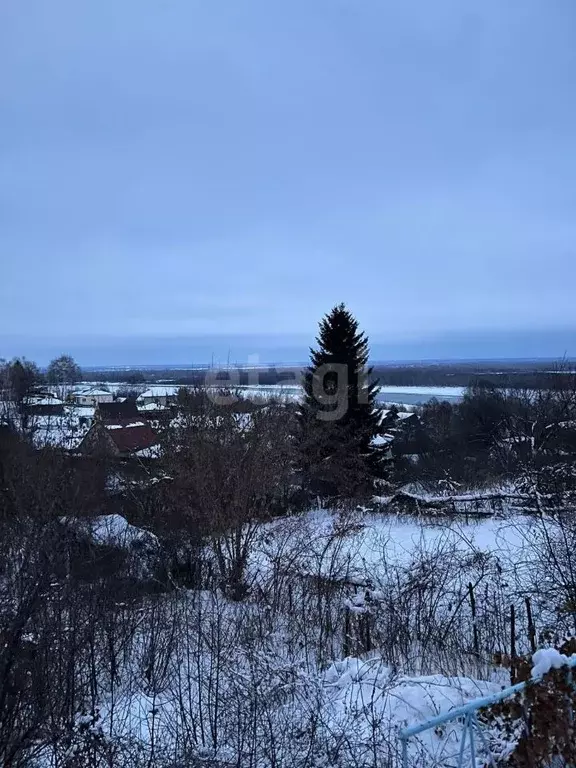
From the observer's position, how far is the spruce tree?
18.4 metres

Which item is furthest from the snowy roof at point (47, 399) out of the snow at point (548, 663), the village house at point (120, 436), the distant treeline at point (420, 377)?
the snow at point (548, 663)

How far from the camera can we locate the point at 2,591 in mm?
4344

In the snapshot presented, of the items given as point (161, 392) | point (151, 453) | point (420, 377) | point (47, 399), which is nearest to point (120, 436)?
point (47, 399)

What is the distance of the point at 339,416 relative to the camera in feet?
63.2

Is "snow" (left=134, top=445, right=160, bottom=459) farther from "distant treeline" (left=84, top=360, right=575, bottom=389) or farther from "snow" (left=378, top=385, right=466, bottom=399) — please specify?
"snow" (left=378, top=385, right=466, bottom=399)

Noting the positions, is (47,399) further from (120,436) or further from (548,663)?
(548,663)

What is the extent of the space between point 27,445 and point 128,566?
5.79 metres

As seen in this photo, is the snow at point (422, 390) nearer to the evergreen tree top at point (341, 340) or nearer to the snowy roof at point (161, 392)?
the snowy roof at point (161, 392)

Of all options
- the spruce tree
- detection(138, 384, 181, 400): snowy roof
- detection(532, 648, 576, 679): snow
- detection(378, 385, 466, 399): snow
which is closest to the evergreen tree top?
the spruce tree

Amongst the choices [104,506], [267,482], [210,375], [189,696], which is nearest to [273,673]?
[189,696]

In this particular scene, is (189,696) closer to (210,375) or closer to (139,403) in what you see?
(210,375)

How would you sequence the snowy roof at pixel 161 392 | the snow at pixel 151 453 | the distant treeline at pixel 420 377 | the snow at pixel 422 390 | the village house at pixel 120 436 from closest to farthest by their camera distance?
the snow at pixel 151 453 → the village house at pixel 120 436 → the distant treeline at pixel 420 377 → the snowy roof at pixel 161 392 → the snow at pixel 422 390

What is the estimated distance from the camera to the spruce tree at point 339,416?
60.5ft

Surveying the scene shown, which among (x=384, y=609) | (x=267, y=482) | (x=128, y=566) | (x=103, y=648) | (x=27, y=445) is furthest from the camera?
(x=27, y=445)
